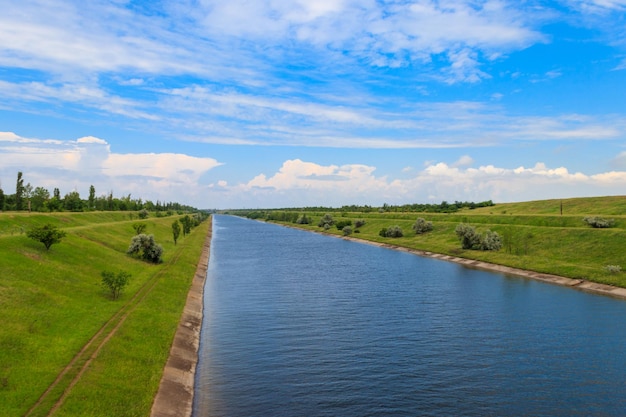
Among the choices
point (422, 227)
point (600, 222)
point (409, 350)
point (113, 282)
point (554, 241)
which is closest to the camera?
point (409, 350)

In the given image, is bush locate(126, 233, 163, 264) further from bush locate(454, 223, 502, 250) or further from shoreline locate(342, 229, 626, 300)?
bush locate(454, 223, 502, 250)

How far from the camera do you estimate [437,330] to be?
46281mm

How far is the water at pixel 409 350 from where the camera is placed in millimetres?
29609

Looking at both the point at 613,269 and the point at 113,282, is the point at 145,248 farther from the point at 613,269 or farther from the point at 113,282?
the point at 613,269

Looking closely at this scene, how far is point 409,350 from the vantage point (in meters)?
39.8

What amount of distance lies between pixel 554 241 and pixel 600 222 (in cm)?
1289

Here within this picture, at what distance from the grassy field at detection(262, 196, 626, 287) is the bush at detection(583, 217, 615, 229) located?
4.90 feet

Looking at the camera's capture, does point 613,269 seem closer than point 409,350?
No

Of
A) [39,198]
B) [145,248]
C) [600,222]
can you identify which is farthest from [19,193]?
[600,222]

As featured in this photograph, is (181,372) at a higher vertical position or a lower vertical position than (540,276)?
lower

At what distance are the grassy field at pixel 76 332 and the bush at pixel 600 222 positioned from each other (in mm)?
95259

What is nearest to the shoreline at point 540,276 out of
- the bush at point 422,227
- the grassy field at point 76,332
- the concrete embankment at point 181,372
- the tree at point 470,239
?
the tree at point 470,239

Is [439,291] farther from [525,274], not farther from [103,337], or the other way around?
[103,337]

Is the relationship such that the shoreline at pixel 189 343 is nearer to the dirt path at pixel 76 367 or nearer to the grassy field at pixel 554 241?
the grassy field at pixel 554 241
